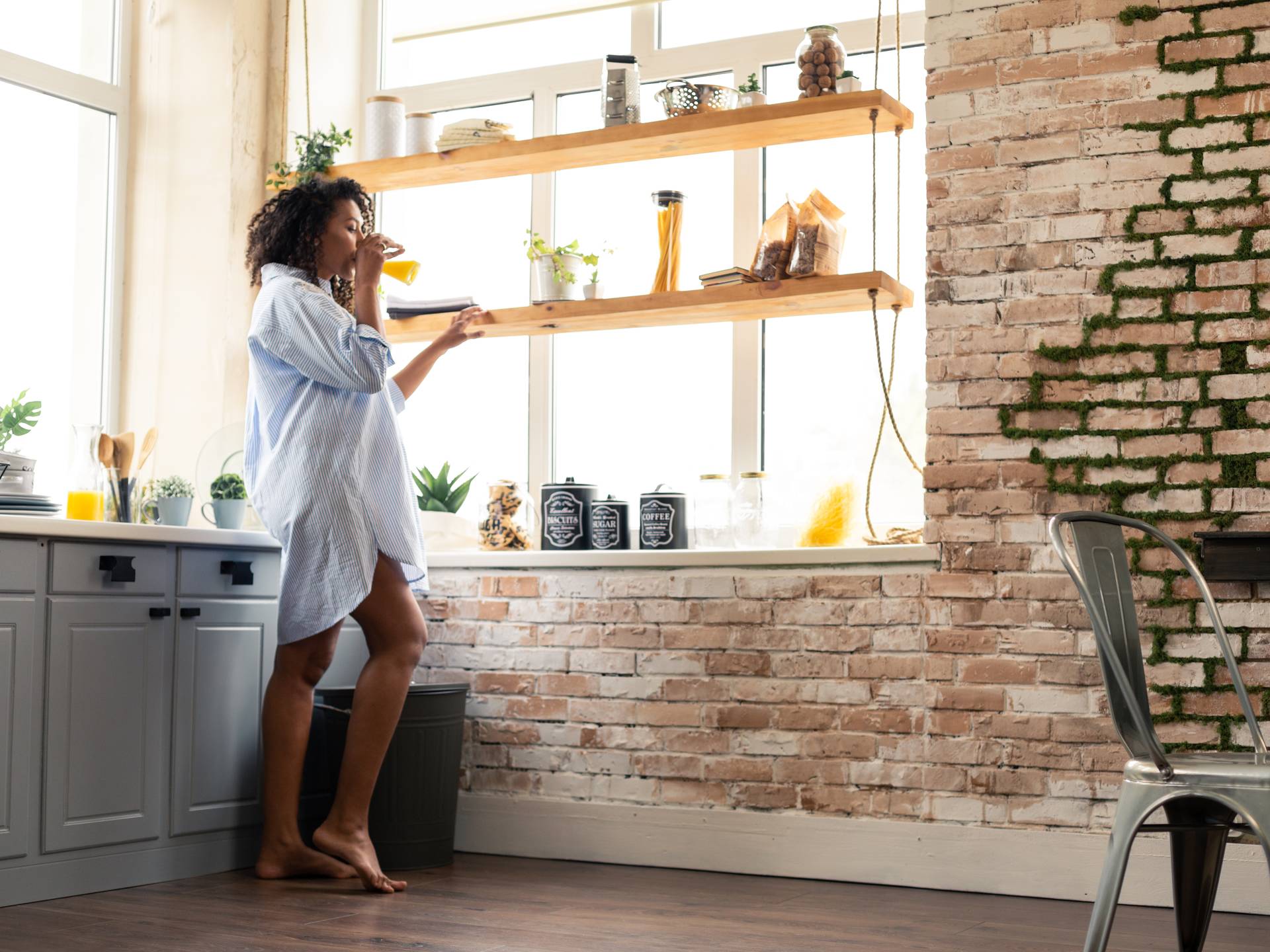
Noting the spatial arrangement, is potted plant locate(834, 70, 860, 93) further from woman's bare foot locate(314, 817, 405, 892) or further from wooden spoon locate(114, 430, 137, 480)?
woman's bare foot locate(314, 817, 405, 892)

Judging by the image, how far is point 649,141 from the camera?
3549 millimetres

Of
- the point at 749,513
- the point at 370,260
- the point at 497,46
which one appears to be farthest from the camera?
the point at 497,46

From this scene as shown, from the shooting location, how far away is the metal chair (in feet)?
6.17

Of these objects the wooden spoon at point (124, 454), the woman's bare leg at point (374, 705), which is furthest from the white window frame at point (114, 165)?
the woman's bare leg at point (374, 705)

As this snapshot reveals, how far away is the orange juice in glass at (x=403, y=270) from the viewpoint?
146 inches

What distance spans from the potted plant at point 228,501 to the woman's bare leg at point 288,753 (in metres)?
0.53

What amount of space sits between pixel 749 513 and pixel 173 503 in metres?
1.41

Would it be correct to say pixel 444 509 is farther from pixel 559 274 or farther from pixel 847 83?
pixel 847 83

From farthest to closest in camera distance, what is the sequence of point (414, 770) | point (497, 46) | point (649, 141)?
point (497, 46)
point (649, 141)
point (414, 770)

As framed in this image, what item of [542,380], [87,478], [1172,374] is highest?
[542,380]

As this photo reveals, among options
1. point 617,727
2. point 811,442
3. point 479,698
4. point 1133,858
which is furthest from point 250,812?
point 1133,858

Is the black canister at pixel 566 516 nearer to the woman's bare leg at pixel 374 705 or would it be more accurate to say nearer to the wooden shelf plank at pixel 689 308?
the wooden shelf plank at pixel 689 308

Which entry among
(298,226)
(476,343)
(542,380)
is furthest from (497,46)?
(298,226)

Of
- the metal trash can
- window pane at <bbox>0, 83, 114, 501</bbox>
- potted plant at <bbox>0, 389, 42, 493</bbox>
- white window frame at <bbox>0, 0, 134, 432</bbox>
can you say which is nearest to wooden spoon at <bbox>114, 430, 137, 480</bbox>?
potted plant at <bbox>0, 389, 42, 493</bbox>
